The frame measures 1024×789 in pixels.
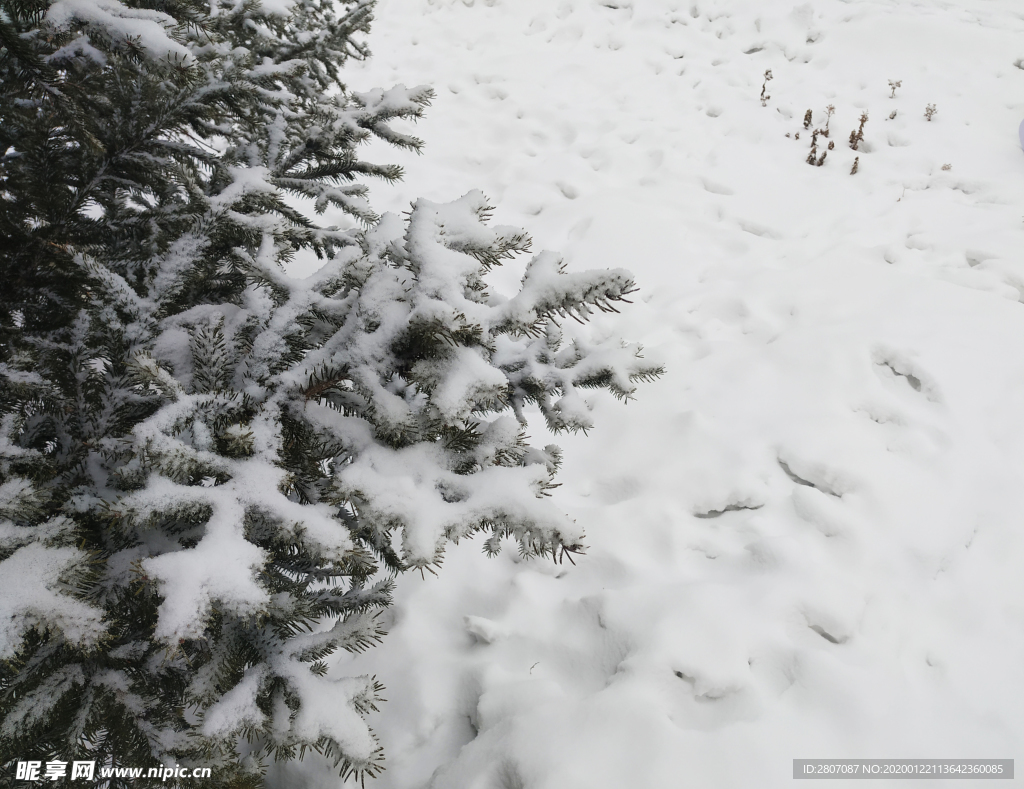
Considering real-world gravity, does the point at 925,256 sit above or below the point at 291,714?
above

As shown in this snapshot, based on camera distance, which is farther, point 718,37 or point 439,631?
point 718,37

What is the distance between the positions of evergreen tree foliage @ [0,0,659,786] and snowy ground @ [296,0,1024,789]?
2.26ft


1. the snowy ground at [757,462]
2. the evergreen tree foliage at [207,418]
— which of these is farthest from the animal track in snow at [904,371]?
the evergreen tree foliage at [207,418]

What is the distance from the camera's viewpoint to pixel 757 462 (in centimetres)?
241

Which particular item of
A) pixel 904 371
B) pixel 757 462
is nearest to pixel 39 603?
pixel 757 462

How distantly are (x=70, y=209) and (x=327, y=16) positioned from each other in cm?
185

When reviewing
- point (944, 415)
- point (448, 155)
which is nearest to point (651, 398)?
point (944, 415)

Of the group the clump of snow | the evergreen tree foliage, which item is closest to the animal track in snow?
the evergreen tree foliage

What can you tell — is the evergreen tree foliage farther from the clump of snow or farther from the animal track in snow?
the animal track in snow

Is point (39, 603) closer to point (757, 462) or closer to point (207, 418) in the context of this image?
point (207, 418)

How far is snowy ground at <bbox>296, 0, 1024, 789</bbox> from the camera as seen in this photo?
1.62m

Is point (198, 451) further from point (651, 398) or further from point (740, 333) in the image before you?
point (740, 333)

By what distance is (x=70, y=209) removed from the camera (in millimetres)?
1284

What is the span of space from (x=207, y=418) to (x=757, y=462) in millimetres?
2235
